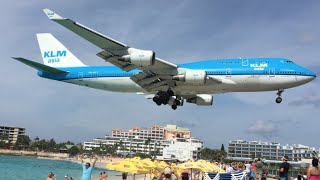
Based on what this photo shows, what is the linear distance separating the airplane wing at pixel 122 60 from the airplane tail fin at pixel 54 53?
11.4 meters

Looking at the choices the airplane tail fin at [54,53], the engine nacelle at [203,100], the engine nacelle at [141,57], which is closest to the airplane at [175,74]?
the engine nacelle at [141,57]

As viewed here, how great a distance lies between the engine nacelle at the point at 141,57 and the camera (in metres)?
32.2

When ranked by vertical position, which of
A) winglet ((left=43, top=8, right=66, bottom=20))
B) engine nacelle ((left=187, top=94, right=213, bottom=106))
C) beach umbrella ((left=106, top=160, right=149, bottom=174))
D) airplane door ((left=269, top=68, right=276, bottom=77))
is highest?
winglet ((left=43, top=8, right=66, bottom=20))

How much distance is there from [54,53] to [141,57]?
21.1 m

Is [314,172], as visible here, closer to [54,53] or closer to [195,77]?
[195,77]

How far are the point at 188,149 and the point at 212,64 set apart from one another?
146901mm

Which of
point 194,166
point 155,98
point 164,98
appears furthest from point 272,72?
point 155,98

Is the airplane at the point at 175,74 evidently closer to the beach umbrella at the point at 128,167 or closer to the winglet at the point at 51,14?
the winglet at the point at 51,14

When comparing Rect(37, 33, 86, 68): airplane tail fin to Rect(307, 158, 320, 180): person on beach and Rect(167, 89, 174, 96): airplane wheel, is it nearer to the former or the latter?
Rect(167, 89, 174, 96): airplane wheel

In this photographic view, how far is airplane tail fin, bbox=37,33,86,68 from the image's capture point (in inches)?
1806

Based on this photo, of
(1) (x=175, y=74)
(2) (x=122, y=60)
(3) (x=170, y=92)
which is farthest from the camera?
(3) (x=170, y=92)

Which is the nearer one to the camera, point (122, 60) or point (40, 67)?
point (122, 60)

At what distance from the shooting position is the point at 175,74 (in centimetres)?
3512

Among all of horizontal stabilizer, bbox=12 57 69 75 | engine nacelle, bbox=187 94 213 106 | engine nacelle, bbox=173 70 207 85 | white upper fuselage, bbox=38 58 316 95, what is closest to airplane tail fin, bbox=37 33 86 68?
horizontal stabilizer, bbox=12 57 69 75
